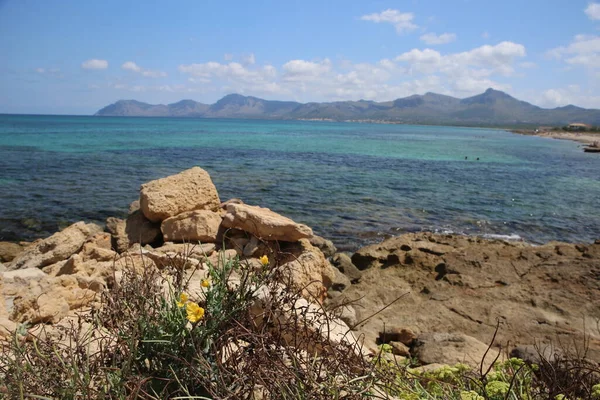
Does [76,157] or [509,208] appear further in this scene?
[76,157]

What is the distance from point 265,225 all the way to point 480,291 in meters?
4.12

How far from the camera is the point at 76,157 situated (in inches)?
1050

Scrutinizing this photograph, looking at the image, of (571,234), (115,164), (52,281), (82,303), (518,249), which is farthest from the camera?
(115,164)

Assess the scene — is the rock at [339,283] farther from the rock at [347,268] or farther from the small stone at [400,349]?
the small stone at [400,349]

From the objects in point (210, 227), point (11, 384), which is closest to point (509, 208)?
point (210, 227)

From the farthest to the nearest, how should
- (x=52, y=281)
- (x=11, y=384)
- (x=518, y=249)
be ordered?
1. (x=518, y=249)
2. (x=52, y=281)
3. (x=11, y=384)

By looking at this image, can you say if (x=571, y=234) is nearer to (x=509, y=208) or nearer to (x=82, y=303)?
(x=509, y=208)

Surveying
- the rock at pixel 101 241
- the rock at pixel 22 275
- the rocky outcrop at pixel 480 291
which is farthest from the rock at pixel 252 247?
the rock at pixel 22 275

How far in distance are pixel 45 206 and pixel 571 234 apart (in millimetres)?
16860

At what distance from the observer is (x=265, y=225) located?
23.2 ft

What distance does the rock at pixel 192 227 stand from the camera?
299 inches

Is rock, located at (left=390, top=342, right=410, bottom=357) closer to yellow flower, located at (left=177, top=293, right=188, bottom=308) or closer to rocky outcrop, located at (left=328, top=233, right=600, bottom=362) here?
rocky outcrop, located at (left=328, top=233, right=600, bottom=362)

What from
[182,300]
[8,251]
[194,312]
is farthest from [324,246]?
[194,312]

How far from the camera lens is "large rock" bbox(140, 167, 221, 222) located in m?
8.02
